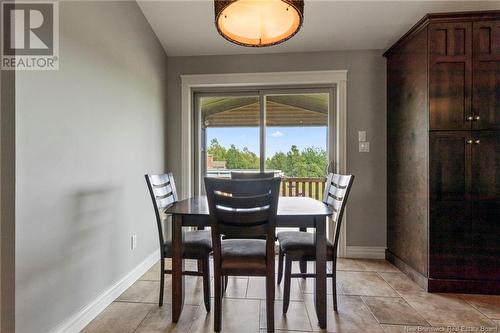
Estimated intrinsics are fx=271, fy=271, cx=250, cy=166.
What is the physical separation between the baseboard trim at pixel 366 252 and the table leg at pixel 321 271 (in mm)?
1460

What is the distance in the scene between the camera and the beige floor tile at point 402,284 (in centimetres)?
224

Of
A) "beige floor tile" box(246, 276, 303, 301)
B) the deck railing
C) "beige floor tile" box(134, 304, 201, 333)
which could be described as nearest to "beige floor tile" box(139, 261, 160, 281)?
"beige floor tile" box(134, 304, 201, 333)

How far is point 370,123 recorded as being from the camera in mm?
3023

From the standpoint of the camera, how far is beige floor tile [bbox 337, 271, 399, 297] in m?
2.22

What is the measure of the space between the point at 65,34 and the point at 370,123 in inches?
112

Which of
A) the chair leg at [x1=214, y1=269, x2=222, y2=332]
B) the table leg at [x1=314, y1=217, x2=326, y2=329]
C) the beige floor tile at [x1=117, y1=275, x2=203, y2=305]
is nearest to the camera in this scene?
the chair leg at [x1=214, y1=269, x2=222, y2=332]

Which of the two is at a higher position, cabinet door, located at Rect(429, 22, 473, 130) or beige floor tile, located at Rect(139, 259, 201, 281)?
cabinet door, located at Rect(429, 22, 473, 130)

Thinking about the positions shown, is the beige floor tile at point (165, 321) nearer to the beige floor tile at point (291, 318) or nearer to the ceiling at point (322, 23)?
the beige floor tile at point (291, 318)

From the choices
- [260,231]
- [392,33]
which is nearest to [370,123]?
[392,33]

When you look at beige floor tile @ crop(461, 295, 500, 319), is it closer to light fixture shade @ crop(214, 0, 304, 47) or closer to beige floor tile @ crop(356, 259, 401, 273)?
beige floor tile @ crop(356, 259, 401, 273)

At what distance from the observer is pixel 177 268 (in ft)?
5.88

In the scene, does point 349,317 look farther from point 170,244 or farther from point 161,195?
point 161,195

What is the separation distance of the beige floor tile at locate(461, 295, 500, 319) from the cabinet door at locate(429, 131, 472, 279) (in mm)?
165

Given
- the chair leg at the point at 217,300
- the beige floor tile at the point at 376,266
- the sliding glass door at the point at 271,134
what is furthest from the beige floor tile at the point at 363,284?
the chair leg at the point at 217,300
